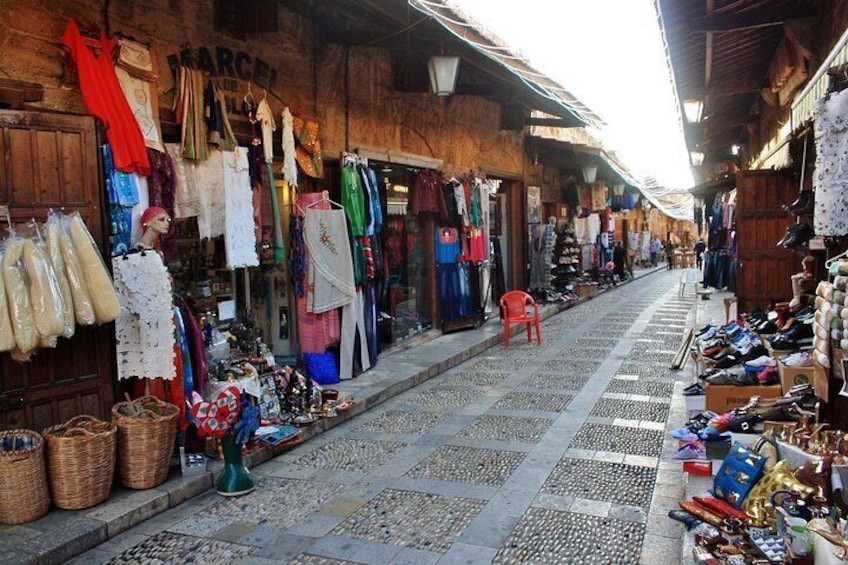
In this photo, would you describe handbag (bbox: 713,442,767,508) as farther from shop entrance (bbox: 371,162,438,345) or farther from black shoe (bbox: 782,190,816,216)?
shop entrance (bbox: 371,162,438,345)

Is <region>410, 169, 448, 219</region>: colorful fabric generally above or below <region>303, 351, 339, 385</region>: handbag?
above

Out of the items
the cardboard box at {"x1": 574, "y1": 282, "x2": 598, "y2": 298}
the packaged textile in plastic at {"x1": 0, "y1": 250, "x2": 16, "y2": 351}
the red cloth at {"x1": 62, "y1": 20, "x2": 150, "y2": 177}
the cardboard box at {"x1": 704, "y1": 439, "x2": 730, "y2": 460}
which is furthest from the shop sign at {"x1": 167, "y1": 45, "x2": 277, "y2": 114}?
the cardboard box at {"x1": 574, "y1": 282, "x2": 598, "y2": 298}

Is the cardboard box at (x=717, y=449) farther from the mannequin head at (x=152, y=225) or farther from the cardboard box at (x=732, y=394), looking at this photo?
the mannequin head at (x=152, y=225)

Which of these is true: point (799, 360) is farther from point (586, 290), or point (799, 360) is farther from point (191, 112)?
point (586, 290)

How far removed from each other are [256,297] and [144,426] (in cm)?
334

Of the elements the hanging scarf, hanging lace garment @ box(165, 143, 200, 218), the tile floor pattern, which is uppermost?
the hanging scarf

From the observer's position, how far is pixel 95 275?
4.98 m

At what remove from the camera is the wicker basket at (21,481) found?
4488mm

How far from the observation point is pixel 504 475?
5.56m

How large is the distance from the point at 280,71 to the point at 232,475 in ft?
15.8

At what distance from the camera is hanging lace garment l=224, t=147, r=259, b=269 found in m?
6.89

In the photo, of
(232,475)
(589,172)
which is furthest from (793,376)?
(589,172)

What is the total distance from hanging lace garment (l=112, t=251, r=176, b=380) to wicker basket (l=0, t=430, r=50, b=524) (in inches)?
41.9

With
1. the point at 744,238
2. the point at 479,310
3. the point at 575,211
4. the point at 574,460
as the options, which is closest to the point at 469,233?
the point at 479,310
